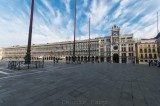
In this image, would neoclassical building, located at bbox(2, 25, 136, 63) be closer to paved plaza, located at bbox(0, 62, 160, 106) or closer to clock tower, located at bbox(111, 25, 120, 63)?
clock tower, located at bbox(111, 25, 120, 63)

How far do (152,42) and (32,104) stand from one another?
59057 millimetres

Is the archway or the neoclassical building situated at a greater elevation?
the neoclassical building

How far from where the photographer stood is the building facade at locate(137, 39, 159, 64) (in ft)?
150

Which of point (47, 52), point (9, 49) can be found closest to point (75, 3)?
point (47, 52)

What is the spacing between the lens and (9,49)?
92812mm

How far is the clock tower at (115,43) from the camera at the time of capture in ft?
174

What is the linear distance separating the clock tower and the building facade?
1094cm

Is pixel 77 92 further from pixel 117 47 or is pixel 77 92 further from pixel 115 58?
pixel 115 58

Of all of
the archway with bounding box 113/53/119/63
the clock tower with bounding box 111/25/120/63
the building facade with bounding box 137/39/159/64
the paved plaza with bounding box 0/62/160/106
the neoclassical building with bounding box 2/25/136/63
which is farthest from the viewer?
the archway with bounding box 113/53/119/63

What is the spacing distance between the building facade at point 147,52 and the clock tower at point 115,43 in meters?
10.9

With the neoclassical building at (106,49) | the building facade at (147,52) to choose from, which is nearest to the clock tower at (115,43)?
the neoclassical building at (106,49)

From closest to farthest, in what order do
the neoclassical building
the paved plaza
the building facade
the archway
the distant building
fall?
the paved plaza
the building facade
the distant building
the neoclassical building
the archway

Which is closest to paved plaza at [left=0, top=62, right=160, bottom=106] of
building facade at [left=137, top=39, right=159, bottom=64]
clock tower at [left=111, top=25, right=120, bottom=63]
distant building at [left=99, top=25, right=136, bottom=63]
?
building facade at [left=137, top=39, right=159, bottom=64]

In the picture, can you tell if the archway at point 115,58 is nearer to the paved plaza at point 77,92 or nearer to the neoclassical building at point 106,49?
the neoclassical building at point 106,49
